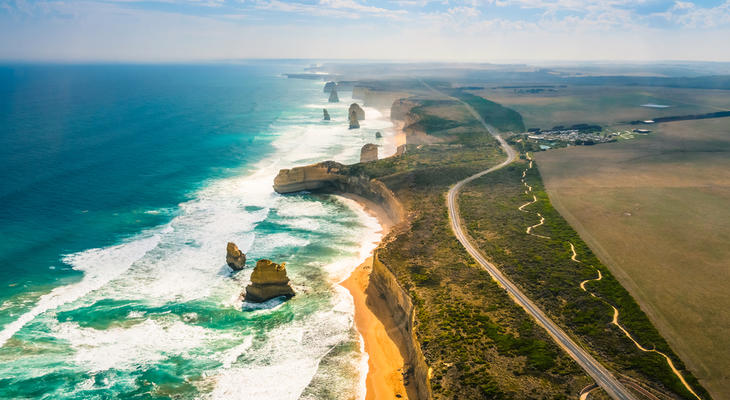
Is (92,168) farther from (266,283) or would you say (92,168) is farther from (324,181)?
(266,283)

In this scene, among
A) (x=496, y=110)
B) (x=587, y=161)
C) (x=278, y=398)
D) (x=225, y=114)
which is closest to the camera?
(x=278, y=398)

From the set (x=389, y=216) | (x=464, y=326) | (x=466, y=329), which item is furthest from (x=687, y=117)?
(x=466, y=329)

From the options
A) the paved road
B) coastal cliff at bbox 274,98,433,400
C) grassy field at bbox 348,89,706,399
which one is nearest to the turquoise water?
coastal cliff at bbox 274,98,433,400

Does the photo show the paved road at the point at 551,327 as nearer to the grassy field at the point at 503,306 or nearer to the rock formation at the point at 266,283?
the grassy field at the point at 503,306

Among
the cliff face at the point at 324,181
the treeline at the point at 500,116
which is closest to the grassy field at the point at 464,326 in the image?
the cliff face at the point at 324,181

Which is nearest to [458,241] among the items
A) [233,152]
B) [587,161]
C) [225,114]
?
[587,161]

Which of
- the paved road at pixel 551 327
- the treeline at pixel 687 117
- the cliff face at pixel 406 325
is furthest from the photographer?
the treeline at pixel 687 117

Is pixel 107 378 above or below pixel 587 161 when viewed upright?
below

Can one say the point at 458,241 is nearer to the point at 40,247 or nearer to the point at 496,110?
the point at 40,247
